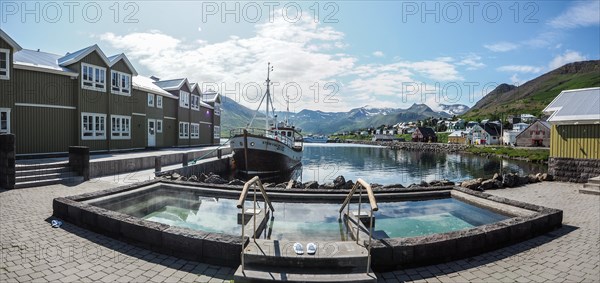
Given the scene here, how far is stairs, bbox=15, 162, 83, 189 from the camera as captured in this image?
41.8 ft

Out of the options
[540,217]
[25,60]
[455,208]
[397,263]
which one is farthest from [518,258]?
[25,60]

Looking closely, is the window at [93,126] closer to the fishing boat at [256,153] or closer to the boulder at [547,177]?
the fishing boat at [256,153]

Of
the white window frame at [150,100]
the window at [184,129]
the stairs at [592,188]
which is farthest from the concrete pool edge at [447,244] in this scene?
the window at [184,129]

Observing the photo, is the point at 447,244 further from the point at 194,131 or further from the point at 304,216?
the point at 194,131

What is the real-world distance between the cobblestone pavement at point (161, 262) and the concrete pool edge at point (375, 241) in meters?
0.14

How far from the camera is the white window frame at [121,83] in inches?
1011

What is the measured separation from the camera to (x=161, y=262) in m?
5.38

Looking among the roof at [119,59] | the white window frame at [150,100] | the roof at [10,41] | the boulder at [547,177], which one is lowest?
the boulder at [547,177]

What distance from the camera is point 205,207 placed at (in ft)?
29.8

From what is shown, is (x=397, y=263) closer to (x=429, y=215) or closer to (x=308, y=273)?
(x=308, y=273)

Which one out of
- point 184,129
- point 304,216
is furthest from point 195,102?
point 304,216

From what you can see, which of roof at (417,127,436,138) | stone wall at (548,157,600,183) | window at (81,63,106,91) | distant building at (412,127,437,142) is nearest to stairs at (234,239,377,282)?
stone wall at (548,157,600,183)

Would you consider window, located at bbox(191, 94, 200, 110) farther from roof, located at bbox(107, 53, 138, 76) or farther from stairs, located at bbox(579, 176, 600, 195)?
stairs, located at bbox(579, 176, 600, 195)

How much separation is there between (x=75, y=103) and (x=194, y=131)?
62.4ft
